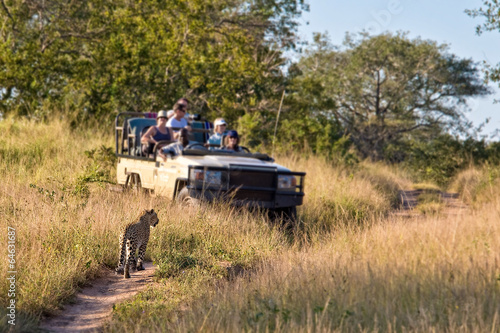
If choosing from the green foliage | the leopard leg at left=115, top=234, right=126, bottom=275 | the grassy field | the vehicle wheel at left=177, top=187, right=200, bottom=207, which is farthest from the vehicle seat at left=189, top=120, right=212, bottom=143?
the green foliage

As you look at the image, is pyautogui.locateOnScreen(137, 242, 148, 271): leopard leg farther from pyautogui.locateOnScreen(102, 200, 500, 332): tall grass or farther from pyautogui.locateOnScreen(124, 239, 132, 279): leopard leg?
pyautogui.locateOnScreen(102, 200, 500, 332): tall grass

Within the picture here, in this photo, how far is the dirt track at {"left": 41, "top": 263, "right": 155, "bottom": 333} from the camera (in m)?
4.91

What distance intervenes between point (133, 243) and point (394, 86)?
28.8 m

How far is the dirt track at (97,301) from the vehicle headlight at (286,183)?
241 centimetres

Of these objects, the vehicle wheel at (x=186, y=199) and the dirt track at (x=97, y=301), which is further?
the vehicle wheel at (x=186, y=199)

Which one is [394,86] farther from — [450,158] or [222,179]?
[222,179]

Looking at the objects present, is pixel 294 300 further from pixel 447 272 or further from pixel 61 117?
pixel 61 117

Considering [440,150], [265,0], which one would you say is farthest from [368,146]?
[440,150]

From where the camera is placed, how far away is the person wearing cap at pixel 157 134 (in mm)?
9711

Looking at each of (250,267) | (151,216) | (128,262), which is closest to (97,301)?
Answer: (128,262)

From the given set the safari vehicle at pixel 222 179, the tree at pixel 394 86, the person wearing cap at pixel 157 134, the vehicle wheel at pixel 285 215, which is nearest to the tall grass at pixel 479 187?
the vehicle wheel at pixel 285 215

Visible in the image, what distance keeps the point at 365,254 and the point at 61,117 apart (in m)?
10.8

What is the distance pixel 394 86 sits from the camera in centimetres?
3338

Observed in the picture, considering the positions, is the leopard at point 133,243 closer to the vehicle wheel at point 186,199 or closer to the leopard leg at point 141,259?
the leopard leg at point 141,259
